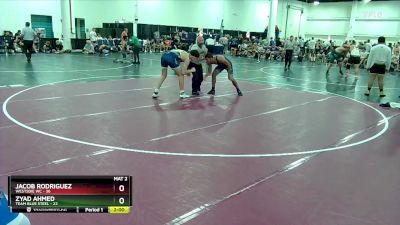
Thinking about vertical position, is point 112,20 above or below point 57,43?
above

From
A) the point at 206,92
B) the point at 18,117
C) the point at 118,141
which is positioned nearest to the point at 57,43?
the point at 206,92

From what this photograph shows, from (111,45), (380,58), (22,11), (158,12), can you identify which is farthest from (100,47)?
(380,58)

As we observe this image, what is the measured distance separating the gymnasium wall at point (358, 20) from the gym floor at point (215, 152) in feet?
97.9

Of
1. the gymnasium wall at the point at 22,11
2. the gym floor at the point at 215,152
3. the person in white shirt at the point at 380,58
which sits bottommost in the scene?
the gym floor at the point at 215,152

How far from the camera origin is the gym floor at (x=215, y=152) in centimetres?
335

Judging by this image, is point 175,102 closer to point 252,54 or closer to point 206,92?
point 206,92

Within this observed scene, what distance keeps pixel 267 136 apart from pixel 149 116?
2.29m

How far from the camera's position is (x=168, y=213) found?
3.22 metres

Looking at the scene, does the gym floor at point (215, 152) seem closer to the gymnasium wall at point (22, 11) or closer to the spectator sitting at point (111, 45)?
the gymnasium wall at point (22, 11)

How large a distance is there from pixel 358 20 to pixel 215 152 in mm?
37317

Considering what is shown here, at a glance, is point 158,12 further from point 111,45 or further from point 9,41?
point 9,41
